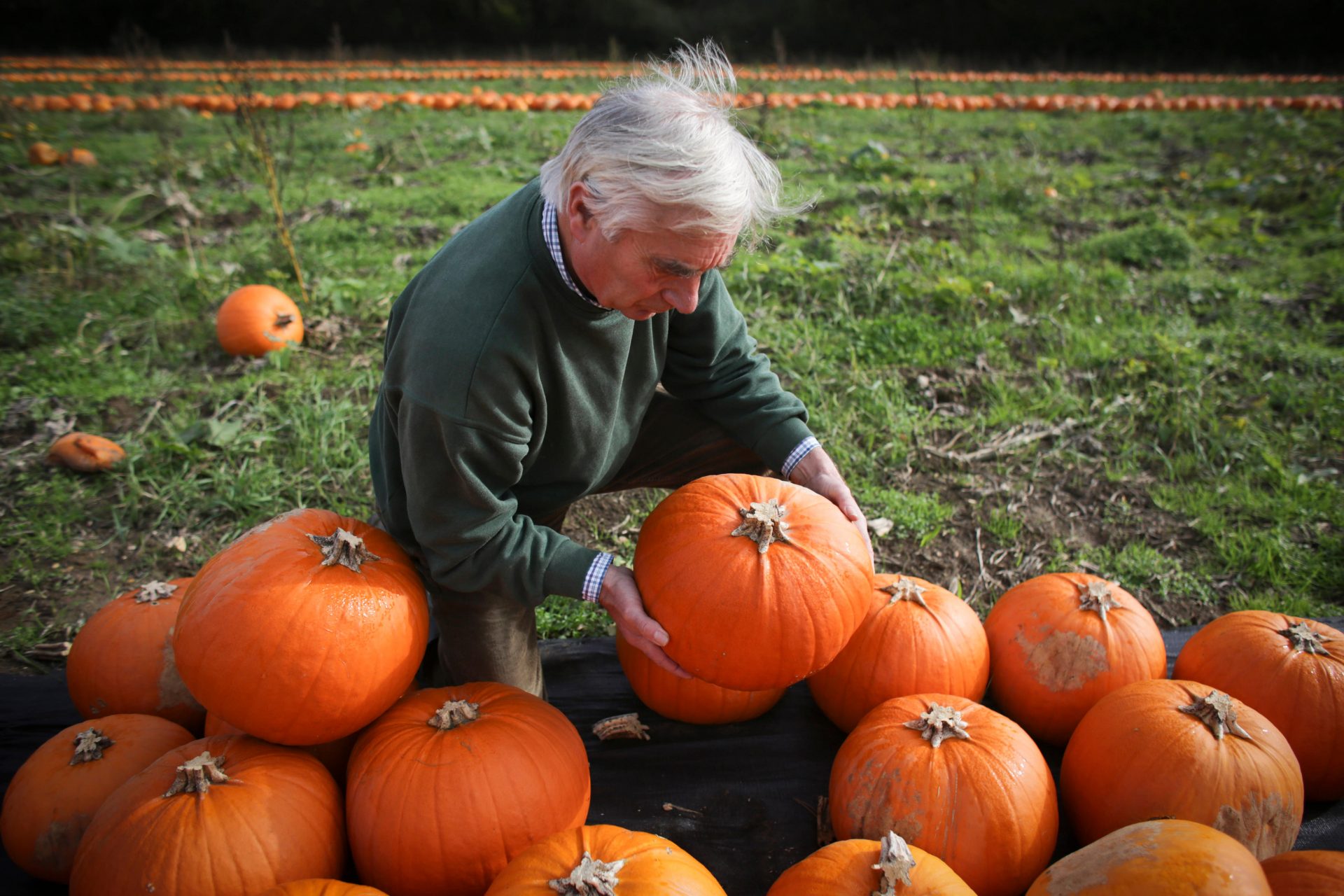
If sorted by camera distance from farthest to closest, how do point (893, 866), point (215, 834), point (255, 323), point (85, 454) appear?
point (255, 323)
point (85, 454)
point (215, 834)
point (893, 866)

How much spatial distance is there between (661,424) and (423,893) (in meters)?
1.59

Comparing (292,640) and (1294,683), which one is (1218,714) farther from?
(292,640)

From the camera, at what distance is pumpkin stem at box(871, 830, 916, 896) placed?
1.58 metres

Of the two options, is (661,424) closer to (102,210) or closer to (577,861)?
(577,861)

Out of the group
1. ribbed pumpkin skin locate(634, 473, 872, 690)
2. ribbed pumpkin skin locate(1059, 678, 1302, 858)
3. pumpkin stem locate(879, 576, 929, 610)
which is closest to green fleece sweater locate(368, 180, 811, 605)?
ribbed pumpkin skin locate(634, 473, 872, 690)

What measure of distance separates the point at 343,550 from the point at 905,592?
1.58 m

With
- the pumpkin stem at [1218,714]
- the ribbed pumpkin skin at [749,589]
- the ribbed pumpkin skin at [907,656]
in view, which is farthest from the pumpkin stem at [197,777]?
the pumpkin stem at [1218,714]

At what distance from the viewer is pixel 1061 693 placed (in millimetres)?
2352

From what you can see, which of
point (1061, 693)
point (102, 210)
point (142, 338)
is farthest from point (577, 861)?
point (102, 210)

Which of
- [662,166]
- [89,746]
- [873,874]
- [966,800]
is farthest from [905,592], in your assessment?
[89,746]

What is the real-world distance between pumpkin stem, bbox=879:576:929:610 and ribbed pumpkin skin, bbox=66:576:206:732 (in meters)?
2.07

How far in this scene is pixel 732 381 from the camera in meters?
2.74

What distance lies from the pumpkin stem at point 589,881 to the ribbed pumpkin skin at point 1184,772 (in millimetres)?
1272

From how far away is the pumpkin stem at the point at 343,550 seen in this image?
1.98 m
